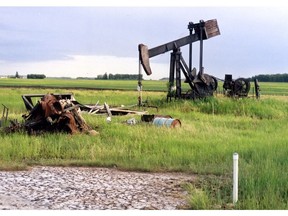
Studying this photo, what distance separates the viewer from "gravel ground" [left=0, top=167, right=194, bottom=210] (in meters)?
6.44

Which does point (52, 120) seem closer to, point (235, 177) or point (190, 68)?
point (235, 177)

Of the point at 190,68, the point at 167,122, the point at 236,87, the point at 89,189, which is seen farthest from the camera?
the point at 236,87

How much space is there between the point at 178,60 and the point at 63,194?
16.8 meters

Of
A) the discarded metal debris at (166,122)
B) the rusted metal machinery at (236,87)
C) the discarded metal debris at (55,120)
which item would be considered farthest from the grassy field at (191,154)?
the rusted metal machinery at (236,87)

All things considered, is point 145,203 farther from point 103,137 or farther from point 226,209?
point 103,137

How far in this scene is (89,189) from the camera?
7.36m

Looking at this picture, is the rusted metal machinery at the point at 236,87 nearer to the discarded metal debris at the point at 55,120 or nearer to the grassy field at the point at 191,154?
the grassy field at the point at 191,154

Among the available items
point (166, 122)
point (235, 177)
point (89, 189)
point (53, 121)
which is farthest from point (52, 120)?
point (235, 177)

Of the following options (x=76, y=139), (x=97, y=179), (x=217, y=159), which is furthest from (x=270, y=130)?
(x=97, y=179)

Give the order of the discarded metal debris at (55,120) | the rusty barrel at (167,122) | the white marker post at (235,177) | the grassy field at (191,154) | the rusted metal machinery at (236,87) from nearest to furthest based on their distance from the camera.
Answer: the white marker post at (235,177)
the grassy field at (191,154)
the discarded metal debris at (55,120)
the rusty barrel at (167,122)
the rusted metal machinery at (236,87)

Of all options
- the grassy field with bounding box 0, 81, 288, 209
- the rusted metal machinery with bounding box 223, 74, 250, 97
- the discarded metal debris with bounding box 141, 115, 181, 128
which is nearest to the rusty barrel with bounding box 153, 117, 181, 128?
the discarded metal debris with bounding box 141, 115, 181, 128

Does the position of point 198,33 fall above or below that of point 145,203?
above

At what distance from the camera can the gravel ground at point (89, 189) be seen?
21.1 ft

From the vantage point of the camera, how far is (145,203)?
6.52 metres
